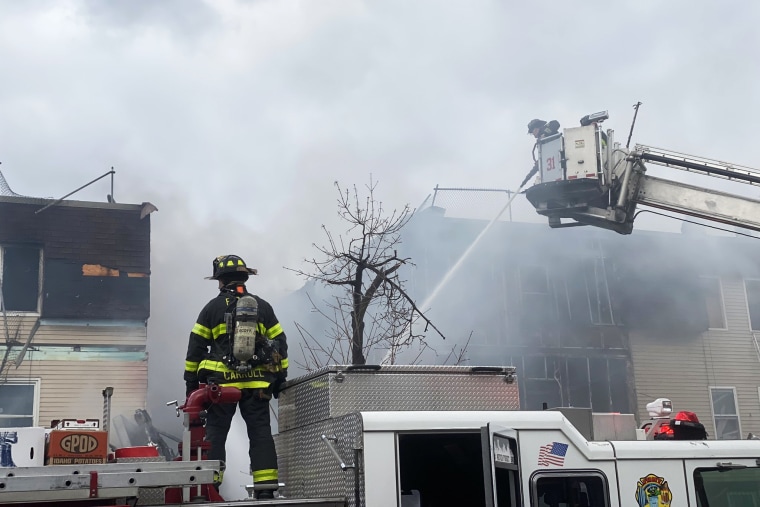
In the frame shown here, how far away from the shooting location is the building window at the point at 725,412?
68.1 ft

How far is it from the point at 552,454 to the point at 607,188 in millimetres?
8107

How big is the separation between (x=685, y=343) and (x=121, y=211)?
13.3 m

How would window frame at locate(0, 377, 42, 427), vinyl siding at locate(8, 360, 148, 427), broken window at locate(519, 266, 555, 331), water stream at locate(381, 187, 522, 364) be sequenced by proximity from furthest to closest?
broken window at locate(519, 266, 555, 331), water stream at locate(381, 187, 522, 364), vinyl siding at locate(8, 360, 148, 427), window frame at locate(0, 377, 42, 427)

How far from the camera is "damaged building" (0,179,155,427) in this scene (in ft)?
47.6

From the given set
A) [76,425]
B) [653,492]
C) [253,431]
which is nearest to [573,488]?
[653,492]

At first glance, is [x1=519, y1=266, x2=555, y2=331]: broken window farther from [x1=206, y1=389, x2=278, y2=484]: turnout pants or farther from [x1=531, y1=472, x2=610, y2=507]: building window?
[x1=531, y1=472, x2=610, y2=507]: building window

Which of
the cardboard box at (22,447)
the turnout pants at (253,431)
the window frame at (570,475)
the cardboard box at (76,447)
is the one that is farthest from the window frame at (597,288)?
the cardboard box at (22,447)

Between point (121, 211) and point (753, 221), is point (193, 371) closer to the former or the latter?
point (753, 221)

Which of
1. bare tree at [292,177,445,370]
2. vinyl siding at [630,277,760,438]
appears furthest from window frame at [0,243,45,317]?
vinyl siding at [630,277,760,438]

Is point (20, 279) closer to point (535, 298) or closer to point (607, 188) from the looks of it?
point (607, 188)

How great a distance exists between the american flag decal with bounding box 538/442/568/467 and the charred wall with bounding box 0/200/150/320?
1159 centimetres

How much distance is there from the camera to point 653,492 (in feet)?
15.4

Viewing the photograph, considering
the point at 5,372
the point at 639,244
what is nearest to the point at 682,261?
the point at 639,244

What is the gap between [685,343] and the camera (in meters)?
21.0
